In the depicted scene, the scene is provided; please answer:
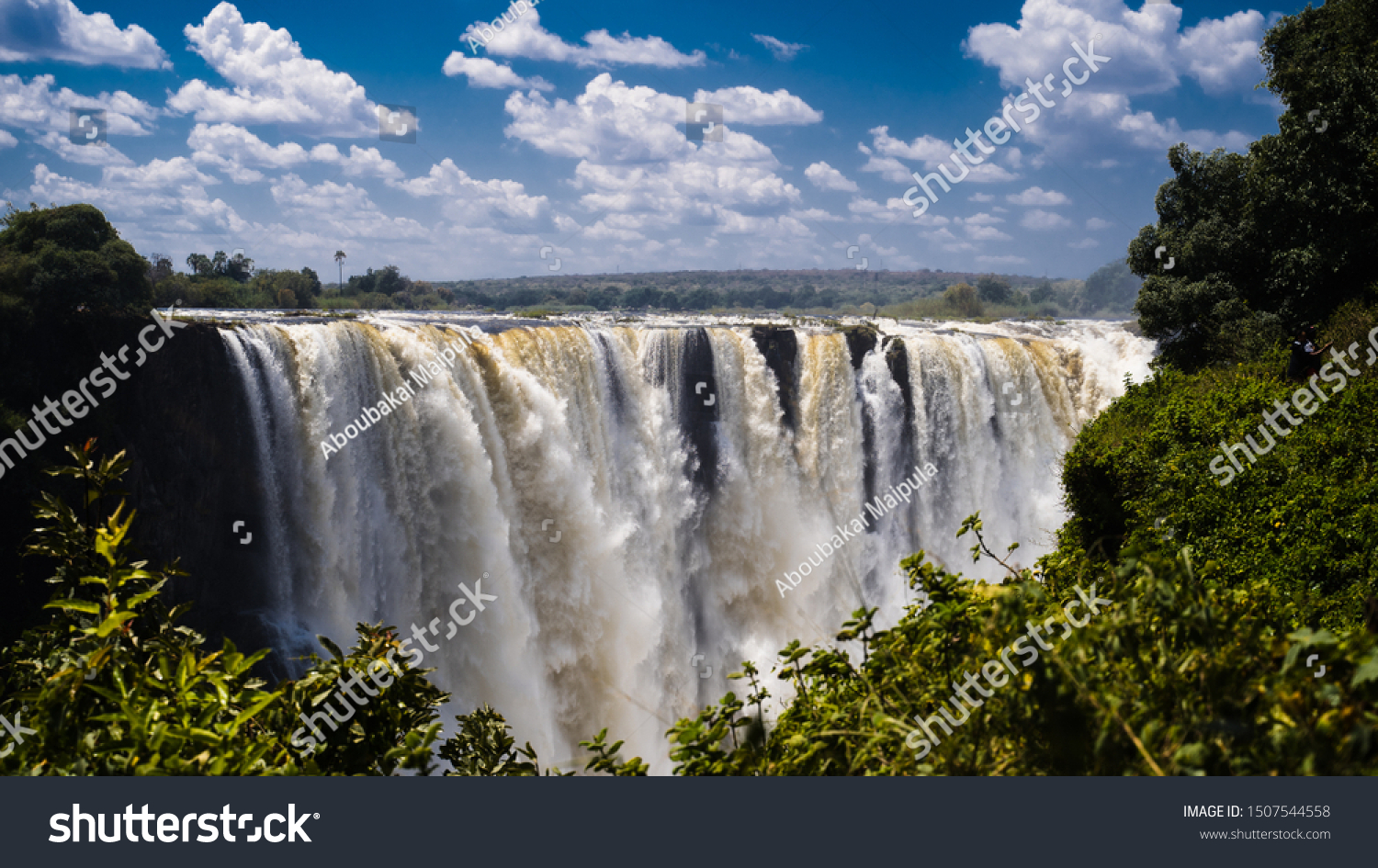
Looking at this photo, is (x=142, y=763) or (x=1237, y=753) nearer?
(x=1237, y=753)

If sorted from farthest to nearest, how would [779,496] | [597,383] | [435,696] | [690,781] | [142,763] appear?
[779,496] < [597,383] < [435,696] < [142,763] < [690,781]

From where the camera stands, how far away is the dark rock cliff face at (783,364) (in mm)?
21312

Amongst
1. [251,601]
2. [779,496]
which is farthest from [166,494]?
[779,496]

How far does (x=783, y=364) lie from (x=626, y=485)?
18.1 feet

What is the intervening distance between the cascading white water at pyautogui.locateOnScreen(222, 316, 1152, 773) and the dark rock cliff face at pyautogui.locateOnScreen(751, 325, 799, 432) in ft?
0.55

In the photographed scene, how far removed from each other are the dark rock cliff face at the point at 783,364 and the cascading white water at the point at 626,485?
0.17m

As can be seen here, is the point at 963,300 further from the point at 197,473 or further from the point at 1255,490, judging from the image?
the point at 197,473

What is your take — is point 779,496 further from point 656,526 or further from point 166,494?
point 166,494

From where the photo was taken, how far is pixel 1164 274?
19375 mm

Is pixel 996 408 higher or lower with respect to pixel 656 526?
higher

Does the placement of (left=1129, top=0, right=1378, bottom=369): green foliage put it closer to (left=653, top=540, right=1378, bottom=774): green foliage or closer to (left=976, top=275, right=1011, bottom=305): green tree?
(left=653, top=540, right=1378, bottom=774): green foliage

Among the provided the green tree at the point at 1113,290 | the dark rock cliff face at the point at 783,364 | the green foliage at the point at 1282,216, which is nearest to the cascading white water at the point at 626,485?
the dark rock cliff face at the point at 783,364

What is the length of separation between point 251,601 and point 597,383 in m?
8.28

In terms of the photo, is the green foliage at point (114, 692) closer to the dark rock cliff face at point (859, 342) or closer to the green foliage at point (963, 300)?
the dark rock cliff face at point (859, 342)
